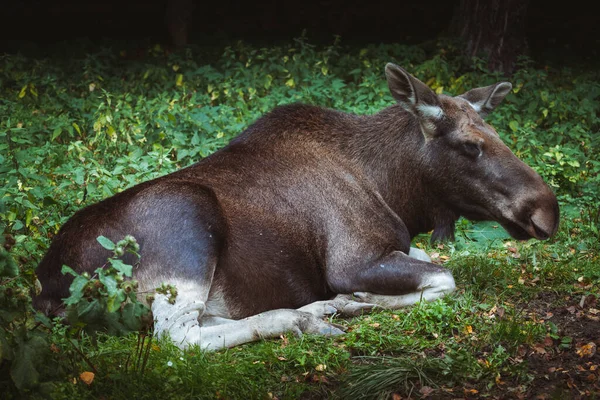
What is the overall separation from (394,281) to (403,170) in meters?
1.06

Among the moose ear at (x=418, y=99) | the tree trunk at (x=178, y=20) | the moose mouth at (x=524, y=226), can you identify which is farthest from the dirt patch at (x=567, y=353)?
the tree trunk at (x=178, y=20)

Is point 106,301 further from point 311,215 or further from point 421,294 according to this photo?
point 421,294

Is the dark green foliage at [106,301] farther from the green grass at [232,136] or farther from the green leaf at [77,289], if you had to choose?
the green grass at [232,136]

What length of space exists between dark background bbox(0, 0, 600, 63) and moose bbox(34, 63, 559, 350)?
791cm

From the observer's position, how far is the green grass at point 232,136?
182 inches

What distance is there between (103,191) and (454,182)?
312 cm

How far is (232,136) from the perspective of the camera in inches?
363

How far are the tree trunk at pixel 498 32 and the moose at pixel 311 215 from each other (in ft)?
18.0

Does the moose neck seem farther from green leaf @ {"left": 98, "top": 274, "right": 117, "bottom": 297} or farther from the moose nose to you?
green leaf @ {"left": 98, "top": 274, "right": 117, "bottom": 297}

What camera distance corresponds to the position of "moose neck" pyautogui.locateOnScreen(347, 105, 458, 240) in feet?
21.7

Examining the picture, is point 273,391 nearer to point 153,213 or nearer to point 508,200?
point 153,213

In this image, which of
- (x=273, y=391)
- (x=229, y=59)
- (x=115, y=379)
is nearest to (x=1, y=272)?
(x=115, y=379)

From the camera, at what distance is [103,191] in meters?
7.45

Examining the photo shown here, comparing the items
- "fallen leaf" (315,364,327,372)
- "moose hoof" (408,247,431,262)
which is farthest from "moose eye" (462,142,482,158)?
"fallen leaf" (315,364,327,372)
